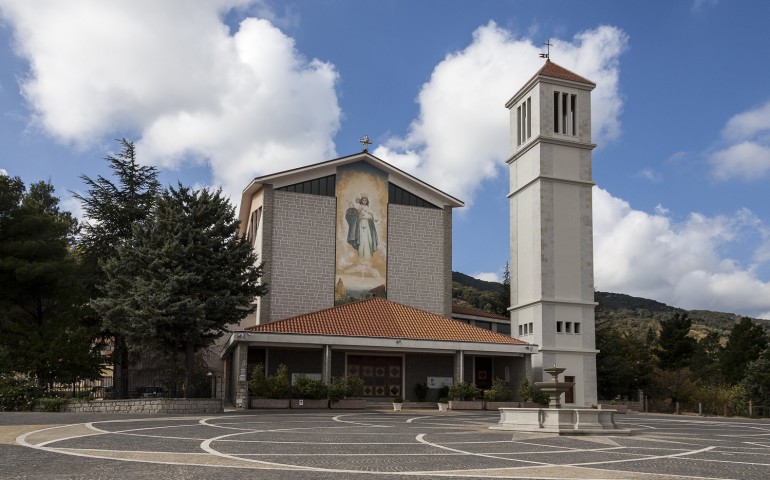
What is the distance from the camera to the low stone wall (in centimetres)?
3042

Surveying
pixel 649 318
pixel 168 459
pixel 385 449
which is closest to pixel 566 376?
pixel 385 449

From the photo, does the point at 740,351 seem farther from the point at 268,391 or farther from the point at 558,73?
the point at 268,391

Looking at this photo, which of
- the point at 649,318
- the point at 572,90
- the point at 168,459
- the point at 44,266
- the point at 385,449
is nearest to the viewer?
the point at 168,459

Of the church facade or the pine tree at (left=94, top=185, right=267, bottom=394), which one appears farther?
the church facade

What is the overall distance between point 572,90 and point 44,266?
35.0 m

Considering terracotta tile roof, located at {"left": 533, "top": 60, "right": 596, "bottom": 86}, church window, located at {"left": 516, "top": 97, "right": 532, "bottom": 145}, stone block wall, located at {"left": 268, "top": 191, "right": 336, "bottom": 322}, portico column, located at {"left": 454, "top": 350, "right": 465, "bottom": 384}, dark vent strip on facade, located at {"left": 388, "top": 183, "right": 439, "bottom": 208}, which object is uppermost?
terracotta tile roof, located at {"left": 533, "top": 60, "right": 596, "bottom": 86}

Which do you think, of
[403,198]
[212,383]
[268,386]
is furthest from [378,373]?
[212,383]

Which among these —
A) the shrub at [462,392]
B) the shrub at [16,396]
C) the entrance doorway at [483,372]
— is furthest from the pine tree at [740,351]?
the shrub at [16,396]

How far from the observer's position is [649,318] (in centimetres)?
13050

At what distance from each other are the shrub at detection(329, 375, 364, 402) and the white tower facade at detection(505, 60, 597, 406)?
46.6ft

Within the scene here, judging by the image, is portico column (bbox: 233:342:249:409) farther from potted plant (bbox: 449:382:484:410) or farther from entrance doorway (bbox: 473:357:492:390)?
entrance doorway (bbox: 473:357:492:390)

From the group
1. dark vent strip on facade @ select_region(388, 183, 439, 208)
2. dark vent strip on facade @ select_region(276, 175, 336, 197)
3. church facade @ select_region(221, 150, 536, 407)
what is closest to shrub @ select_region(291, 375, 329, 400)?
church facade @ select_region(221, 150, 536, 407)

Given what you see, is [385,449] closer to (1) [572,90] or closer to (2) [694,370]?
(1) [572,90]

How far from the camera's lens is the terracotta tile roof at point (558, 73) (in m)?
52.1
